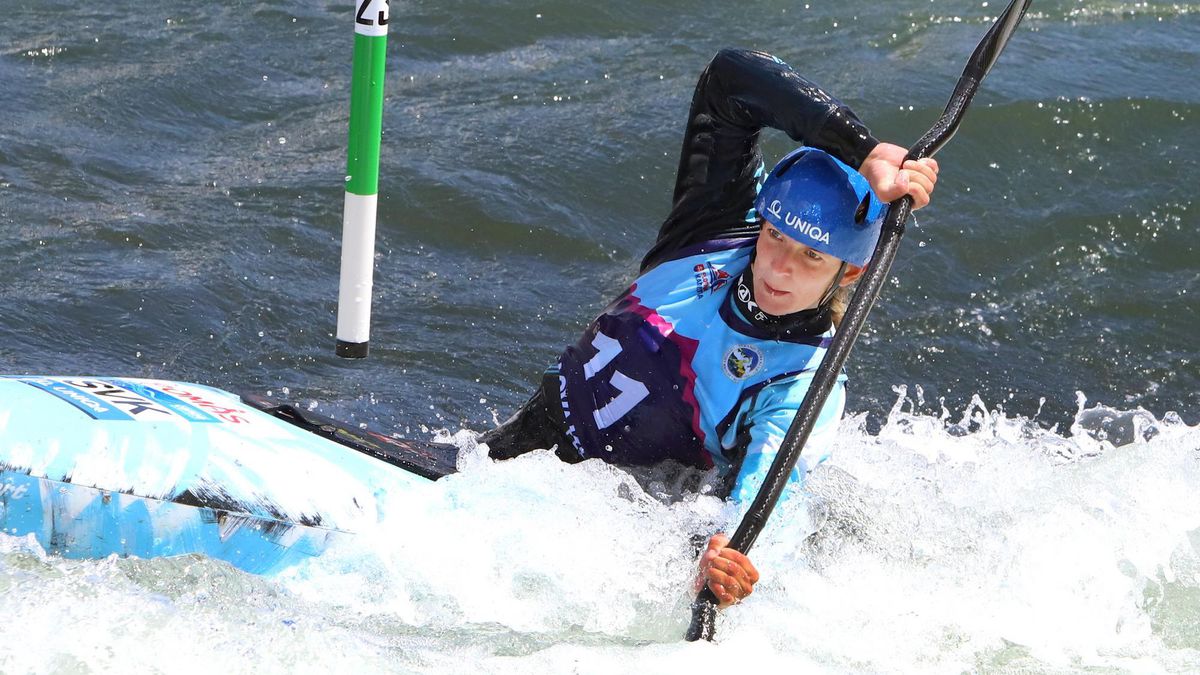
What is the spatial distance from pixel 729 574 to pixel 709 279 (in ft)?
2.68

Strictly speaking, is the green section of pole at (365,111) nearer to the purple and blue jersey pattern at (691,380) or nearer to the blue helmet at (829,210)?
the purple and blue jersey pattern at (691,380)

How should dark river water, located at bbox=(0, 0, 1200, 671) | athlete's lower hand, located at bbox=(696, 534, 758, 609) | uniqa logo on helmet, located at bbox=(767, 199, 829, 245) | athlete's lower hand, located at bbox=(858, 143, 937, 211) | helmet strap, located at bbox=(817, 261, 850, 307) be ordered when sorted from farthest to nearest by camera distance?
dark river water, located at bbox=(0, 0, 1200, 671) → helmet strap, located at bbox=(817, 261, 850, 307) → uniqa logo on helmet, located at bbox=(767, 199, 829, 245) → athlete's lower hand, located at bbox=(858, 143, 937, 211) → athlete's lower hand, located at bbox=(696, 534, 758, 609)

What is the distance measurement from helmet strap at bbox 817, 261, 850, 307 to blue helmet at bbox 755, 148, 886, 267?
36 mm

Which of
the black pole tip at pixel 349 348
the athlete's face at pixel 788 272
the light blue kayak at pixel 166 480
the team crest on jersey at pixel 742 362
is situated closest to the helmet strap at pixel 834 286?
the athlete's face at pixel 788 272

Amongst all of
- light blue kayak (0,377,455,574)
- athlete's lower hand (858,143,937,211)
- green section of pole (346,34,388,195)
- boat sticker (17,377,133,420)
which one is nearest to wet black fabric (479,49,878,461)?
athlete's lower hand (858,143,937,211)

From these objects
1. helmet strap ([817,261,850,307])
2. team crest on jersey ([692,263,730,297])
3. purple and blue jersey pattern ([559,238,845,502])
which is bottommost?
purple and blue jersey pattern ([559,238,845,502])

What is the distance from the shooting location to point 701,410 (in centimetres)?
318

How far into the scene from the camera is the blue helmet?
2.96 metres

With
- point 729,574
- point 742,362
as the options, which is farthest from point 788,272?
point 729,574

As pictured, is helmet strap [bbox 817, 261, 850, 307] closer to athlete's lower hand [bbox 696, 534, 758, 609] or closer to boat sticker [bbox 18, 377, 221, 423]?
athlete's lower hand [bbox 696, 534, 758, 609]

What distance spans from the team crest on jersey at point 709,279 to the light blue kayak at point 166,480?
759mm

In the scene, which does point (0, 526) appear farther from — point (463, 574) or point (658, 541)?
point (658, 541)

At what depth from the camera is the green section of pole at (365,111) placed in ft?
12.3

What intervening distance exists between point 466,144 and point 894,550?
352 cm
